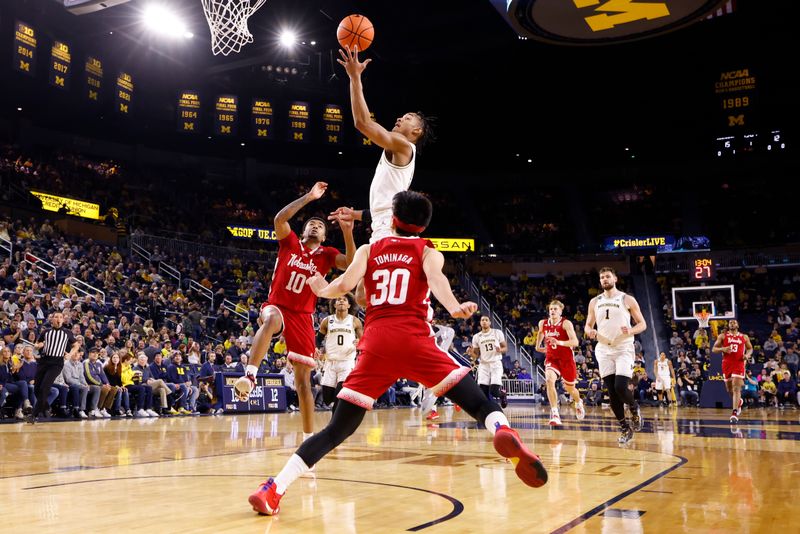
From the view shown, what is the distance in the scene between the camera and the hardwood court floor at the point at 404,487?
3.72m

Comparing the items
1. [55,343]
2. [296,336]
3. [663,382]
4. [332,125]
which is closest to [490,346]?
[296,336]

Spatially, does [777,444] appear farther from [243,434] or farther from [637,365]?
[637,365]

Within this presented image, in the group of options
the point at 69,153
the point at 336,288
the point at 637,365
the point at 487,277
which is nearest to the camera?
the point at 336,288

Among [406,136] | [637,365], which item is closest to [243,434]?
[406,136]

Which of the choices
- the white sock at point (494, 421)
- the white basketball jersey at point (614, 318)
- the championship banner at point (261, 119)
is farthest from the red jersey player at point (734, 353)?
the championship banner at point (261, 119)

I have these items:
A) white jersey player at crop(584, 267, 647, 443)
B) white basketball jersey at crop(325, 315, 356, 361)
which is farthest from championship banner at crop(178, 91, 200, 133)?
white jersey player at crop(584, 267, 647, 443)

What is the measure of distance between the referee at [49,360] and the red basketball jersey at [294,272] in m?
7.93

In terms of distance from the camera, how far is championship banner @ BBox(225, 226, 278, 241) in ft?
114

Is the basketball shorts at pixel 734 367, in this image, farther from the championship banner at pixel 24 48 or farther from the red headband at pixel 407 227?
the championship banner at pixel 24 48

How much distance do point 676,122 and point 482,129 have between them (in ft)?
32.5

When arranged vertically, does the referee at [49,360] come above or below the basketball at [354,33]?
below

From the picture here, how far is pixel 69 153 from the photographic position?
3134 centimetres

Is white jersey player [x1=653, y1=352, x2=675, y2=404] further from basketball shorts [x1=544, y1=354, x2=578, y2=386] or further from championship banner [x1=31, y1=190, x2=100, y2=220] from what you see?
championship banner [x1=31, y1=190, x2=100, y2=220]

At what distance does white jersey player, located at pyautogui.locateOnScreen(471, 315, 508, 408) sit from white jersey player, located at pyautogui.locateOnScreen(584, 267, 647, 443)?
3880 mm
